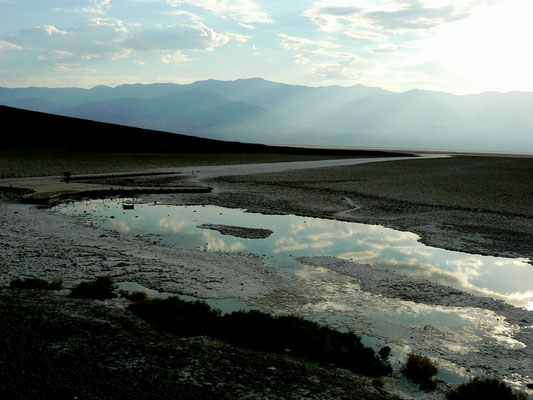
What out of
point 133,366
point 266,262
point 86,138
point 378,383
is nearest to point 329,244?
point 266,262

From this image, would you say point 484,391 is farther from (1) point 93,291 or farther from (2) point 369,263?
(1) point 93,291

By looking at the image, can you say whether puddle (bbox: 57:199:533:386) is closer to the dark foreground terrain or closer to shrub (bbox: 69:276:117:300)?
shrub (bbox: 69:276:117:300)

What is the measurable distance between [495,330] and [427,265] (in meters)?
5.31

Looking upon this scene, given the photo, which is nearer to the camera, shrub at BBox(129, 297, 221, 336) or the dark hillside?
shrub at BBox(129, 297, 221, 336)

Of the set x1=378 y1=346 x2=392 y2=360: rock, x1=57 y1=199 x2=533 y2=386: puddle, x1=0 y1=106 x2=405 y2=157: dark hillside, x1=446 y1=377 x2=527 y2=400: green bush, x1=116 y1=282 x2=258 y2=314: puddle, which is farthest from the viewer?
x1=0 y1=106 x2=405 y2=157: dark hillside

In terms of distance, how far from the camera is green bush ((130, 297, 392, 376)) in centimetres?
884

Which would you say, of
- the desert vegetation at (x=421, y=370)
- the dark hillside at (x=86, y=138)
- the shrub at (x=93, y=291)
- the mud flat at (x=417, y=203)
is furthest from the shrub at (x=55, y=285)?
the dark hillside at (x=86, y=138)

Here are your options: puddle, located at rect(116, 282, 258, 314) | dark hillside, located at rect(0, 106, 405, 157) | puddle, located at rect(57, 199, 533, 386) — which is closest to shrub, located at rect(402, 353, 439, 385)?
puddle, located at rect(57, 199, 533, 386)

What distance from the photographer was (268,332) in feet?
31.4

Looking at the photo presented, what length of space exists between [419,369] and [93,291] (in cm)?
801

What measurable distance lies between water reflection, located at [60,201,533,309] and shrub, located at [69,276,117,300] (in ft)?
18.6

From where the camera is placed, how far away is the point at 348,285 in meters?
13.4

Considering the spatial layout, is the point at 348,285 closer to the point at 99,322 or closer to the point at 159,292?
the point at 159,292

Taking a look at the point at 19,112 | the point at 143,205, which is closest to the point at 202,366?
the point at 143,205
